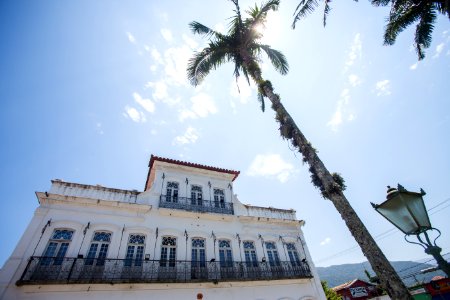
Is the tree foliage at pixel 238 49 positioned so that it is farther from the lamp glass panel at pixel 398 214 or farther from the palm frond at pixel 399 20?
the lamp glass panel at pixel 398 214

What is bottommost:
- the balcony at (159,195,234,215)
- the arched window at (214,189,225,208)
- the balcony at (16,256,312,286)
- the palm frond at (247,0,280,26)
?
the balcony at (16,256,312,286)

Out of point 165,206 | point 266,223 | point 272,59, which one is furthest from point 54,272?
point 272,59

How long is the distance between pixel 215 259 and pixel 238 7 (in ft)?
45.8

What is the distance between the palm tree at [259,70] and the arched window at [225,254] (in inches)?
332

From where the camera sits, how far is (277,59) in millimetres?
12477

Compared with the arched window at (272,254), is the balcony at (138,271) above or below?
below

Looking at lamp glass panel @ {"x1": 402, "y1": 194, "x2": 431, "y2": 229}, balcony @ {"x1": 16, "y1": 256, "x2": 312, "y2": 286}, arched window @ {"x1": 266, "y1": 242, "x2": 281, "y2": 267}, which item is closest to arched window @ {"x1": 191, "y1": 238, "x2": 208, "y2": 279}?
balcony @ {"x1": 16, "y1": 256, "x2": 312, "y2": 286}

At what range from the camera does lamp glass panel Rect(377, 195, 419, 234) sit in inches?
141

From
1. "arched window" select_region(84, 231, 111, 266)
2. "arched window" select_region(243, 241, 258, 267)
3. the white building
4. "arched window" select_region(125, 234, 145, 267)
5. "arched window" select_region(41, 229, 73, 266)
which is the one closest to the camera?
the white building

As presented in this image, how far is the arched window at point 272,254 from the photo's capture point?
14789 mm

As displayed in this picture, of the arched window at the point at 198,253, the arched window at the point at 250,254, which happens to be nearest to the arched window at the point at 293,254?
the arched window at the point at 250,254

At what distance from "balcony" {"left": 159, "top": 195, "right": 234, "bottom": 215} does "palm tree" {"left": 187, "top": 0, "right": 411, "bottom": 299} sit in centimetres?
720

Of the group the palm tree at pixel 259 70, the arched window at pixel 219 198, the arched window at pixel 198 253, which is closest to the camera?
the palm tree at pixel 259 70

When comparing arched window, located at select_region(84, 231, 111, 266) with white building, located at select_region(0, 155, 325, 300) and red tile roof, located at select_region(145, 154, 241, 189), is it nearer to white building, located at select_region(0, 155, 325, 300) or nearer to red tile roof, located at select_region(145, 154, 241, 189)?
white building, located at select_region(0, 155, 325, 300)
